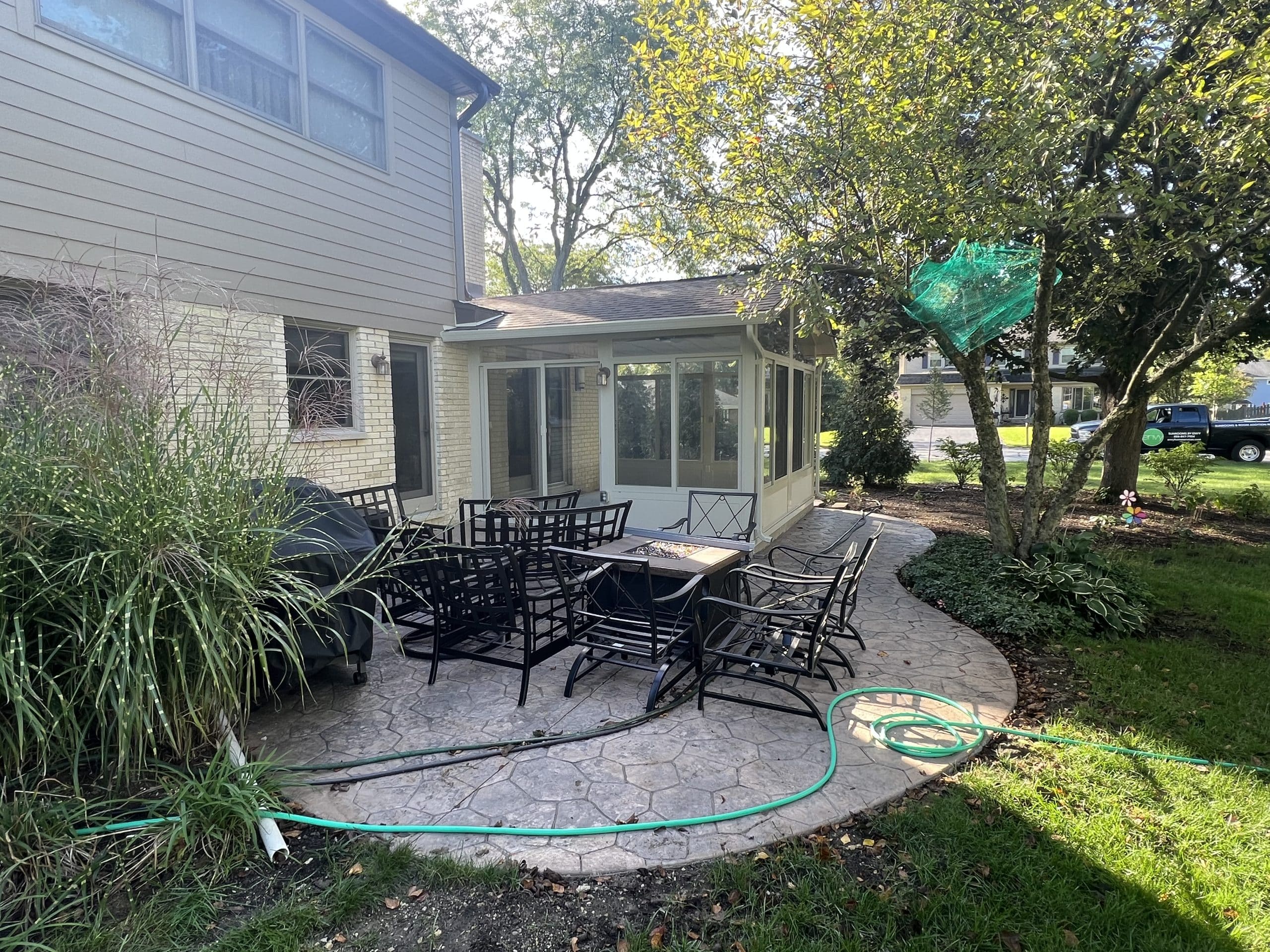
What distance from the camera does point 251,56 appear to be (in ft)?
19.7

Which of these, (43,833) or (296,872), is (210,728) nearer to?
(43,833)

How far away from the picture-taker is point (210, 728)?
2830 millimetres

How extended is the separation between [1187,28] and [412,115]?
24.1ft

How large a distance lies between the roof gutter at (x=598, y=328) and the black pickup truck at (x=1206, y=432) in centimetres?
1609

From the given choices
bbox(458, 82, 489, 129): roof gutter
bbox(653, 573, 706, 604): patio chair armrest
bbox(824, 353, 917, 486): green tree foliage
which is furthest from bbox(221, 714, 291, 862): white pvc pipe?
bbox(824, 353, 917, 486): green tree foliage

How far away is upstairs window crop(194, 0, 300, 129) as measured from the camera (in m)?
5.63

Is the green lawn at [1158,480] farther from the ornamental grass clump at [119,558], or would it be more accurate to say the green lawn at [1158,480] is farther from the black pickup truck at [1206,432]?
the ornamental grass clump at [119,558]

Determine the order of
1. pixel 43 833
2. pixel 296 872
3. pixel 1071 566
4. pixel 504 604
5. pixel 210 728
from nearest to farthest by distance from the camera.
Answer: pixel 43 833, pixel 296 872, pixel 210 728, pixel 504 604, pixel 1071 566

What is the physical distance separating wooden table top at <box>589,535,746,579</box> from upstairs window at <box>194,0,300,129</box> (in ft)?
17.1

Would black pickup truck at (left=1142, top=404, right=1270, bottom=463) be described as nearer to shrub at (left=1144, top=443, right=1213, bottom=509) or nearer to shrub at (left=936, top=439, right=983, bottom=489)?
shrub at (left=936, top=439, right=983, bottom=489)

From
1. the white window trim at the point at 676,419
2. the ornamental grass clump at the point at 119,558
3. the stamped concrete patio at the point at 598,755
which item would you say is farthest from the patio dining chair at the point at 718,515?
the ornamental grass clump at the point at 119,558

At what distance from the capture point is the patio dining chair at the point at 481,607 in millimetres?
3670

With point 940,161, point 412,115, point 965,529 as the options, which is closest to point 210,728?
point 940,161

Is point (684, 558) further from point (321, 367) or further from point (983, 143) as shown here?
point (983, 143)
